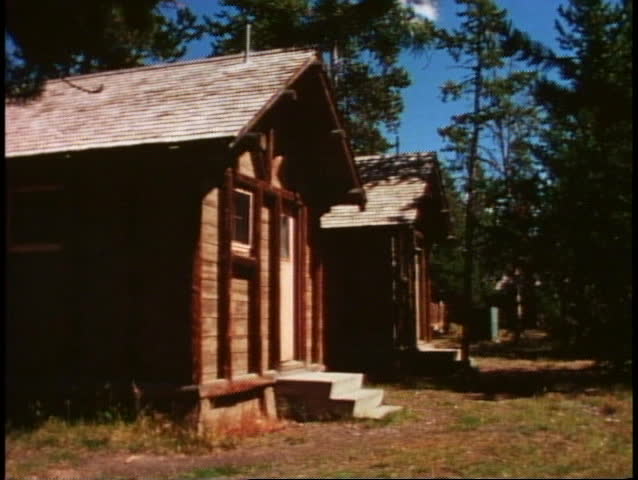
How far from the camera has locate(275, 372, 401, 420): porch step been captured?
35.3 feet

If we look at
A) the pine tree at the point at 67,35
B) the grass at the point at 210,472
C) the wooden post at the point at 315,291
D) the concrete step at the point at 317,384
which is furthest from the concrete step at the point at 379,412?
the pine tree at the point at 67,35

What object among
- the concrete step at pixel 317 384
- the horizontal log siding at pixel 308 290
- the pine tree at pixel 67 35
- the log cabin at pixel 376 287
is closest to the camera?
the pine tree at pixel 67 35

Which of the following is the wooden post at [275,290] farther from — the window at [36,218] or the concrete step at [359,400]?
the window at [36,218]

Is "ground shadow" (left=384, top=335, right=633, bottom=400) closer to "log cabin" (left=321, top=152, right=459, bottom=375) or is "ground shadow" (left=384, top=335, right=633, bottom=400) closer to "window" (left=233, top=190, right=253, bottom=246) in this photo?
"log cabin" (left=321, top=152, right=459, bottom=375)

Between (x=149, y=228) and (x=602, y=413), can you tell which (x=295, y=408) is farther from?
(x=602, y=413)

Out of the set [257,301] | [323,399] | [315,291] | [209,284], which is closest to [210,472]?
[209,284]

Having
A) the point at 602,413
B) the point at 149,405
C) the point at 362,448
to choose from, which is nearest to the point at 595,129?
the point at 602,413

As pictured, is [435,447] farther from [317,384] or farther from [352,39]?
[352,39]

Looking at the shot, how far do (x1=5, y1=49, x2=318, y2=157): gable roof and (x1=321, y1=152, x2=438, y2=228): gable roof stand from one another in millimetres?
5558

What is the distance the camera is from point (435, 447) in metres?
8.33

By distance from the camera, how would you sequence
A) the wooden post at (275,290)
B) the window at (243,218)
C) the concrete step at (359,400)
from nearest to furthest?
the concrete step at (359,400), the window at (243,218), the wooden post at (275,290)

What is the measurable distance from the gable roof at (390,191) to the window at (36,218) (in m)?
7.42

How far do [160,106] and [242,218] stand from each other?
208 centimetres

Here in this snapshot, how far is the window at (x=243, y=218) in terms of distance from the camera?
1130 cm
